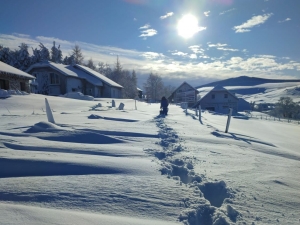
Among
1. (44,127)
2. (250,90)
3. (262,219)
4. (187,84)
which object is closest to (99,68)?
(187,84)

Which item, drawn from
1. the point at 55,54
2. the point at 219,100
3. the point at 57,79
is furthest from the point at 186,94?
the point at 55,54

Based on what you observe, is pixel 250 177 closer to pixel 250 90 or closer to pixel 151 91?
pixel 151 91

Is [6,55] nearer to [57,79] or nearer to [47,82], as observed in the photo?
[47,82]

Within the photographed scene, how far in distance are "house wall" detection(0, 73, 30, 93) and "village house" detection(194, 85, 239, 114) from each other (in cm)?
3192

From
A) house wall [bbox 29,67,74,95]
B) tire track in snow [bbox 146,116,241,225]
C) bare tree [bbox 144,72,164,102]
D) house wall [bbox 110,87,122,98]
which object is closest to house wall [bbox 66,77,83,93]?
house wall [bbox 29,67,74,95]

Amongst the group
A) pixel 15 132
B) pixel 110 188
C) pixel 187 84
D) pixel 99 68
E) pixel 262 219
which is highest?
pixel 99 68

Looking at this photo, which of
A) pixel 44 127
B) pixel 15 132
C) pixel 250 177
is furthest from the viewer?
pixel 44 127

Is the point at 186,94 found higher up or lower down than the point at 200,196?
higher up

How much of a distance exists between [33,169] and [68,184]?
842 mm

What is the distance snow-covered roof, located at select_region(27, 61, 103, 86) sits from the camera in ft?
92.4

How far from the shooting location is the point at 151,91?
7562 centimetres

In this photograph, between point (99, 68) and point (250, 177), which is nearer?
point (250, 177)

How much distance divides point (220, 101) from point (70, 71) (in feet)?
102

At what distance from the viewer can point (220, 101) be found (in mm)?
41094
